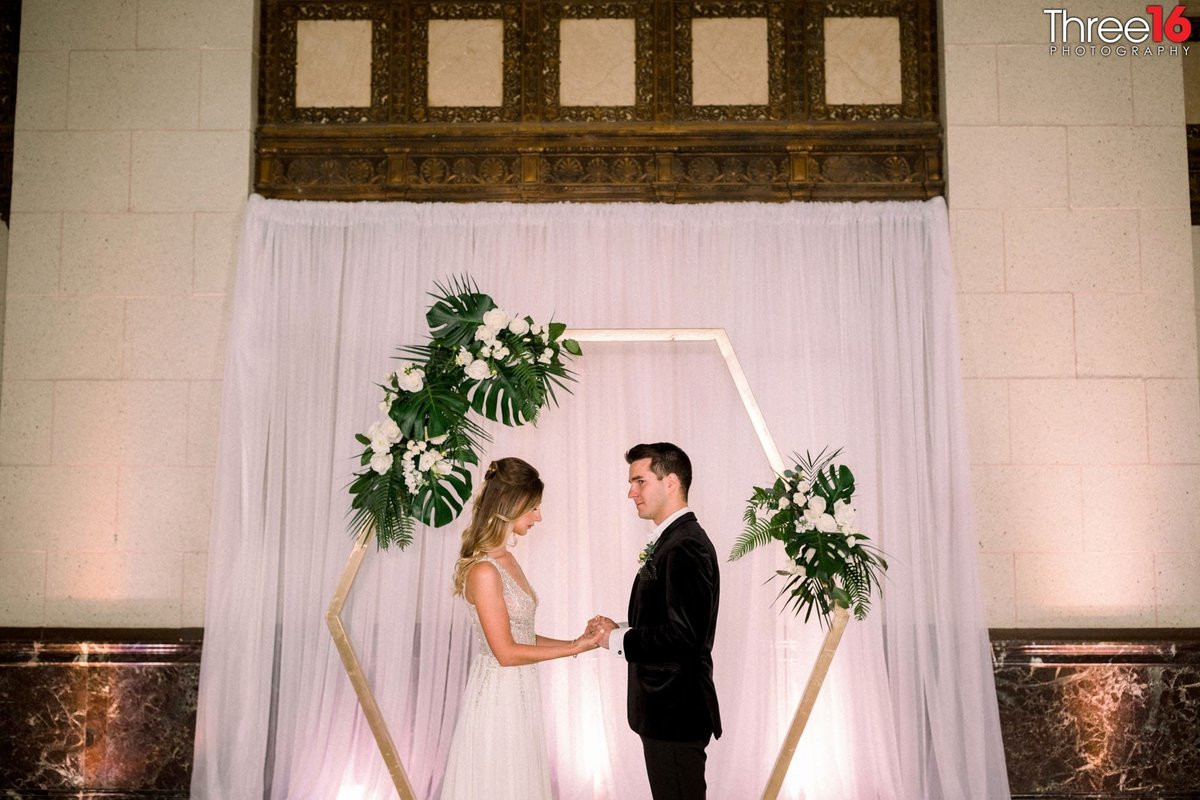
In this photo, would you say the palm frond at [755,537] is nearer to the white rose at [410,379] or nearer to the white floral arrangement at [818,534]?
the white floral arrangement at [818,534]

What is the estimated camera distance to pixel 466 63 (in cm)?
524

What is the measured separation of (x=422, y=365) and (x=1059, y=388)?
331 cm

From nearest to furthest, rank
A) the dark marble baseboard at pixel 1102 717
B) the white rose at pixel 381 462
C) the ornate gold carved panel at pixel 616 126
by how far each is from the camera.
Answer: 1. the white rose at pixel 381 462
2. the dark marble baseboard at pixel 1102 717
3. the ornate gold carved panel at pixel 616 126

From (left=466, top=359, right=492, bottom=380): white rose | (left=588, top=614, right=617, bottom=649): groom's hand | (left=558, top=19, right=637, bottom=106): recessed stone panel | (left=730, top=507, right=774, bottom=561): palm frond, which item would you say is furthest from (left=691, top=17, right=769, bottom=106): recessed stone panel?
(left=588, top=614, right=617, bottom=649): groom's hand

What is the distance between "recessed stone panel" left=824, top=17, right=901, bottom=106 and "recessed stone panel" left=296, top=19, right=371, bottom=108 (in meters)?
2.63

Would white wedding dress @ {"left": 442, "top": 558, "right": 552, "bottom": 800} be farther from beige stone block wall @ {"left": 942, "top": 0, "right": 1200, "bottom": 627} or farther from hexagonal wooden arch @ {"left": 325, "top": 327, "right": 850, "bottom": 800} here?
beige stone block wall @ {"left": 942, "top": 0, "right": 1200, "bottom": 627}

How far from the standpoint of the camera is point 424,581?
4828mm

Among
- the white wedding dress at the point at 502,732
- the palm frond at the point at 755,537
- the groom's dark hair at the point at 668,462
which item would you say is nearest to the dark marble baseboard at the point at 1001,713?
the palm frond at the point at 755,537

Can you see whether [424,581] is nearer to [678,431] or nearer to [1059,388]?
[678,431]

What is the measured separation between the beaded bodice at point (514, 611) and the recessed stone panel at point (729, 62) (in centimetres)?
293

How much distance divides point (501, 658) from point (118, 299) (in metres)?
3.07

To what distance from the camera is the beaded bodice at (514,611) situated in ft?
12.2

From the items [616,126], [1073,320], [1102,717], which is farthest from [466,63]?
[1102,717]

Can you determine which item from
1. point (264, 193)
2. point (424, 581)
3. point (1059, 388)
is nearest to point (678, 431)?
point (424, 581)
